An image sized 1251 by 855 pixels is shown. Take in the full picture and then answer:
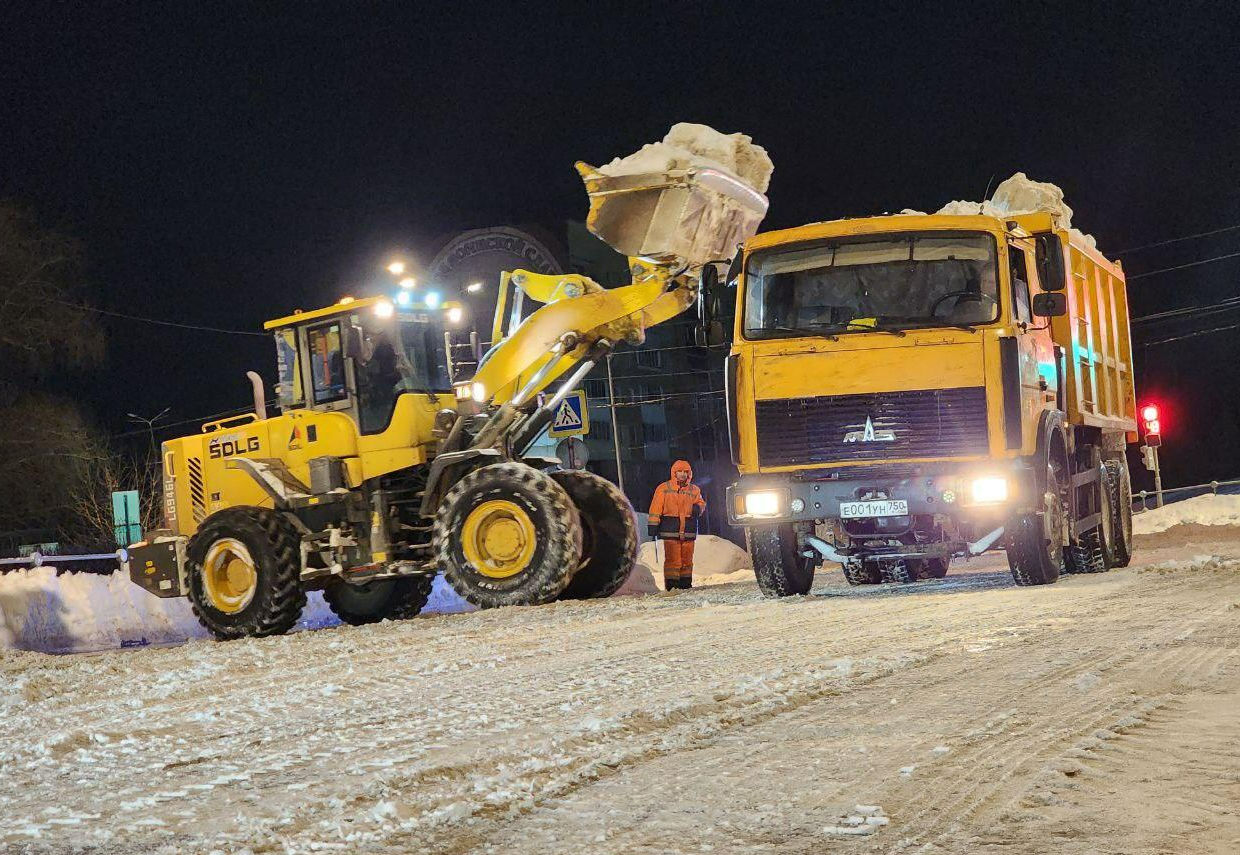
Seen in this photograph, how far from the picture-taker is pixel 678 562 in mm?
18172

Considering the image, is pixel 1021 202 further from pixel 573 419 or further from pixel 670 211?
pixel 573 419

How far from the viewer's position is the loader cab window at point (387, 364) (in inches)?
590

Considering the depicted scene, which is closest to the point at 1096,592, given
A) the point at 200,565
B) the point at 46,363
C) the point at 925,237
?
the point at 925,237

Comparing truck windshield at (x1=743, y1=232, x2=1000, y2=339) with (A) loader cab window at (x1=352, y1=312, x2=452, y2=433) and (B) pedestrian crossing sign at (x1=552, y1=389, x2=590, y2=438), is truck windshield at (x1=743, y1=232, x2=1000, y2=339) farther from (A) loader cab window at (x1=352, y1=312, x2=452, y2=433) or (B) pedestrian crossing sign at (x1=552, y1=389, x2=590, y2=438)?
(B) pedestrian crossing sign at (x1=552, y1=389, x2=590, y2=438)

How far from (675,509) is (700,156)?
4.77 meters

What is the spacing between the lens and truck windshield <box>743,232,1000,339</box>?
1268cm

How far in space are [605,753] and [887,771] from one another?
113cm

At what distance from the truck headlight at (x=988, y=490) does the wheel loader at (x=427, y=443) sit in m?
3.52

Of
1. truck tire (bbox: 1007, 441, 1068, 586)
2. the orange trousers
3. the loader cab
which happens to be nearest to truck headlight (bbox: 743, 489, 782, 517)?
truck tire (bbox: 1007, 441, 1068, 586)

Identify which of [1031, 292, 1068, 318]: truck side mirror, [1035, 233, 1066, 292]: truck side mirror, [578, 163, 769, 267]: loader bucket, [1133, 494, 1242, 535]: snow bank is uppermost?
[578, 163, 769, 267]: loader bucket

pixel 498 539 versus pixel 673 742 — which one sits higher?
pixel 498 539

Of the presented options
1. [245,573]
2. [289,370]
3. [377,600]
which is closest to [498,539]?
[245,573]

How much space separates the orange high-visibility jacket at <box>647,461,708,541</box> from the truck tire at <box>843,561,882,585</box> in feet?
6.09

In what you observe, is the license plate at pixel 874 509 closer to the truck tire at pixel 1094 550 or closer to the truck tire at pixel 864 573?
the truck tire at pixel 1094 550
